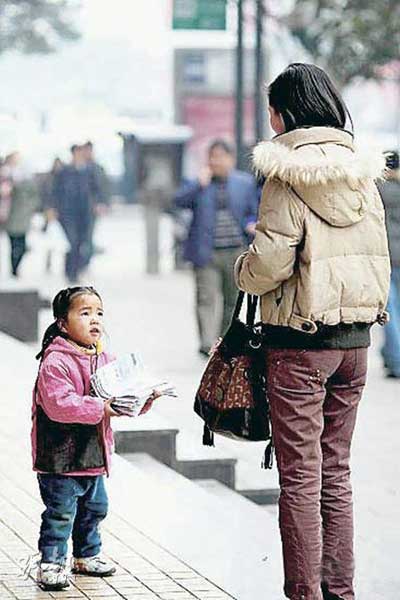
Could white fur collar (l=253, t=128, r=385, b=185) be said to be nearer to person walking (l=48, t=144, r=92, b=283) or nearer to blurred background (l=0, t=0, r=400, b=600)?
blurred background (l=0, t=0, r=400, b=600)

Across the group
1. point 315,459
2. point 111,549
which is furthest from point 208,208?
point 315,459

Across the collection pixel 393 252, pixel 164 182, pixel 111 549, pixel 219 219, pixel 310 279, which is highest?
pixel 310 279

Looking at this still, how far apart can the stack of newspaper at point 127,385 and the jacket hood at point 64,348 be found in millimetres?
108

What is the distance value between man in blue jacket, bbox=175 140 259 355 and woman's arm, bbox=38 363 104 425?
7978mm

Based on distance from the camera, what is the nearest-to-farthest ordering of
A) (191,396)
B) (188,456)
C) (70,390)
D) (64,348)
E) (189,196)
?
1. (70,390)
2. (64,348)
3. (188,456)
4. (191,396)
5. (189,196)

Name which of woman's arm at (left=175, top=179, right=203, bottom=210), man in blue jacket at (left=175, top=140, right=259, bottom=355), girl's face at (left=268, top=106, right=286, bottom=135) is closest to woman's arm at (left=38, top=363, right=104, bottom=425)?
girl's face at (left=268, top=106, right=286, bottom=135)

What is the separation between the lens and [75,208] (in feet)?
79.9

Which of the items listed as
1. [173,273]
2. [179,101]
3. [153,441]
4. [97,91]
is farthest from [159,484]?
[97,91]

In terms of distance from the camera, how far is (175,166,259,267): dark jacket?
14.2 meters

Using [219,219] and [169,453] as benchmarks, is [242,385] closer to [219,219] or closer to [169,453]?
[169,453]

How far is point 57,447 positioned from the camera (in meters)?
6.08

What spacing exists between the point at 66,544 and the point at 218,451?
3294 millimetres

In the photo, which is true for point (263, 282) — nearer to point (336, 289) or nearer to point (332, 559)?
point (336, 289)

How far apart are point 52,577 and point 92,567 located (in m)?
0.24
